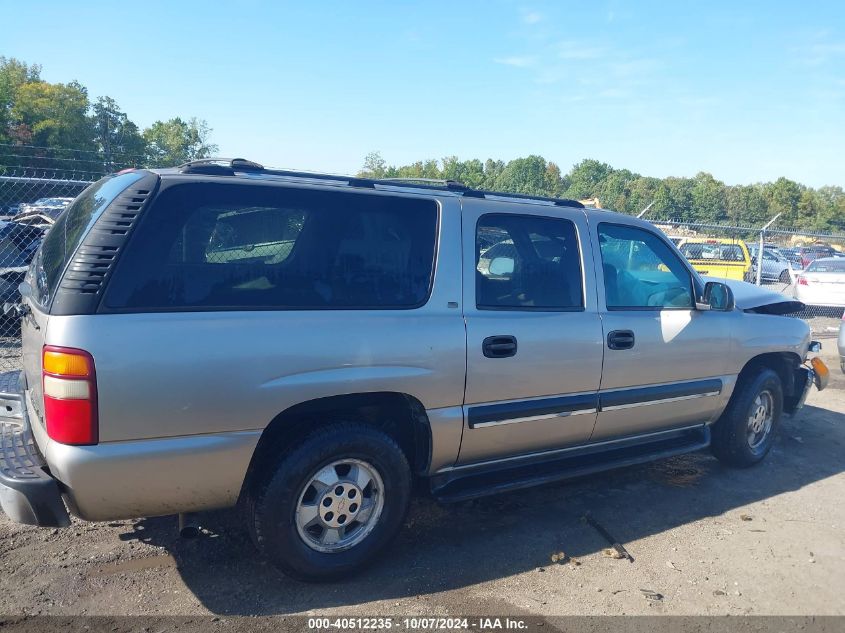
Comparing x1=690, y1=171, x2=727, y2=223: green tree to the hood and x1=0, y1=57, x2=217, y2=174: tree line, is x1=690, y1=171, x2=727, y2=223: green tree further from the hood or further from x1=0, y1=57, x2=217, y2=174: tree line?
the hood

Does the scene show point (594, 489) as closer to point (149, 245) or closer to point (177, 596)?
point (177, 596)

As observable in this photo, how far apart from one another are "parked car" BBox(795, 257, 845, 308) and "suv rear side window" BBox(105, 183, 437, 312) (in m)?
12.9

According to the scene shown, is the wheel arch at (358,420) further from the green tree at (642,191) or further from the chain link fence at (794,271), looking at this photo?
the green tree at (642,191)

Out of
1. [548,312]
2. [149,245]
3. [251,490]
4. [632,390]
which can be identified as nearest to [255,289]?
[149,245]

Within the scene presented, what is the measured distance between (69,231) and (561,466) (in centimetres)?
304

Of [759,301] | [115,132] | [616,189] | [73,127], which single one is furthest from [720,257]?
[616,189]

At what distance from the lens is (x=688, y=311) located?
174 inches

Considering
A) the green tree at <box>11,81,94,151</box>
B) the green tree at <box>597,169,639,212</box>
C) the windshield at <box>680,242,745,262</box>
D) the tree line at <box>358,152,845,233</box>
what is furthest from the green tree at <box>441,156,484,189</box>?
the windshield at <box>680,242,745,262</box>

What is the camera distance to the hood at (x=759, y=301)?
494 cm

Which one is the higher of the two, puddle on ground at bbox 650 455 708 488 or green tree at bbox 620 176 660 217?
green tree at bbox 620 176 660 217

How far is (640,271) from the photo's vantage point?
441 centimetres

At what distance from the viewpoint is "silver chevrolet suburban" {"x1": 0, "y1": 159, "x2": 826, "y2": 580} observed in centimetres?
258

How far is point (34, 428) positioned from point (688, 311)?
397 cm

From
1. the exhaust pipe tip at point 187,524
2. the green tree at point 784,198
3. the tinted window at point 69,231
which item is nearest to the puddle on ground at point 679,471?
the exhaust pipe tip at point 187,524
